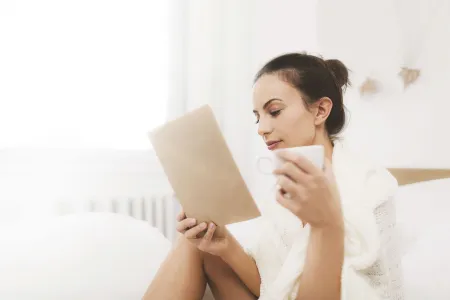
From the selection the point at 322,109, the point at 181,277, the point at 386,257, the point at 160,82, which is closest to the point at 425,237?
the point at 386,257

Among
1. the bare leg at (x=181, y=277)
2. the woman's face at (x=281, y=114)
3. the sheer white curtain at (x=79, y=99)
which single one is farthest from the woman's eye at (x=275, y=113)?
the sheer white curtain at (x=79, y=99)

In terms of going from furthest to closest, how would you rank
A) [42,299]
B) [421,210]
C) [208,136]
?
[421,210], [42,299], [208,136]

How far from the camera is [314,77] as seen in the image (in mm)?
1052

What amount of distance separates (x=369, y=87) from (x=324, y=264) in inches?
48.7

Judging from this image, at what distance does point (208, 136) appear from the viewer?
77cm

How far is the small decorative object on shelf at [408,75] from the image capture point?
68.9 inches

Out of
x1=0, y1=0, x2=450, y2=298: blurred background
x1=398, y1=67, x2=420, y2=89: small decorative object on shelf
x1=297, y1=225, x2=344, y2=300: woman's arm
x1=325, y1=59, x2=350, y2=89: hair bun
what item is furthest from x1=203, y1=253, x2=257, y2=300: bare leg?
x1=398, y1=67, x2=420, y2=89: small decorative object on shelf

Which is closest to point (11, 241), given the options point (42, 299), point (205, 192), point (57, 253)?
point (57, 253)

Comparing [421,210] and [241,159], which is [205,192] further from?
[241,159]

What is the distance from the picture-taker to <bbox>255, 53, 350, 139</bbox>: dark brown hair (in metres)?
1.03

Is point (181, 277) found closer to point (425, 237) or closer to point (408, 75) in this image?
point (425, 237)

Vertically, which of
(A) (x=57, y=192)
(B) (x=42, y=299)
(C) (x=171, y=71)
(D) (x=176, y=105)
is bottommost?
(A) (x=57, y=192)

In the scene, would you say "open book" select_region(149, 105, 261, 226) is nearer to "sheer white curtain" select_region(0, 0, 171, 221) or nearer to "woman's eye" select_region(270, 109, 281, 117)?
"woman's eye" select_region(270, 109, 281, 117)

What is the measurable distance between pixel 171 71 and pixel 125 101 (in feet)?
0.86
